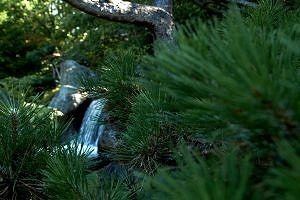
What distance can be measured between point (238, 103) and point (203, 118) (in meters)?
0.14

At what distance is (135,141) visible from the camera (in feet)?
4.13

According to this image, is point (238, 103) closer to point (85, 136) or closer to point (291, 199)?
point (291, 199)

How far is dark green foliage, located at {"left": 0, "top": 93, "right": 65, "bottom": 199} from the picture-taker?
1.20 meters

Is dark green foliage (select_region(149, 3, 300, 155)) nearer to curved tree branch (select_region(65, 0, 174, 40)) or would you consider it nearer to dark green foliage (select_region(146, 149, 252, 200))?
dark green foliage (select_region(146, 149, 252, 200))

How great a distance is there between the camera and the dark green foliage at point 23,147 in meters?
1.20

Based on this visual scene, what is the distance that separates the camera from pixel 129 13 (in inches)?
87.3

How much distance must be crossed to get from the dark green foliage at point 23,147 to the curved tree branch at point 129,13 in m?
0.97

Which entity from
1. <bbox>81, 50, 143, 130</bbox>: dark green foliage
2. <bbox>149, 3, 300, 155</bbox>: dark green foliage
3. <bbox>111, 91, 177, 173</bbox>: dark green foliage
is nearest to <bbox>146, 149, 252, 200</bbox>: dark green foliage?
<bbox>149, 3, 300, 155</bbox>: dark green foliage

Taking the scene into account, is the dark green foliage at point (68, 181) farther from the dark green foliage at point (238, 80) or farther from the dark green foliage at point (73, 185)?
the dark green foliage at point (238, 80)

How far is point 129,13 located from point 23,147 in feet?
3.74

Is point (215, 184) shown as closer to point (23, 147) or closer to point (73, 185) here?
point (73, 185)

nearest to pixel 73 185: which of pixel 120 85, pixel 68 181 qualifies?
pixel 68 181

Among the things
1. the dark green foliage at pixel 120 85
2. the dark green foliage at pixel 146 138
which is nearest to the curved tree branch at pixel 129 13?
the dark green foliage at pixel 120 85

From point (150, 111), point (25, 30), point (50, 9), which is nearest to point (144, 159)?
point (150, 111)
